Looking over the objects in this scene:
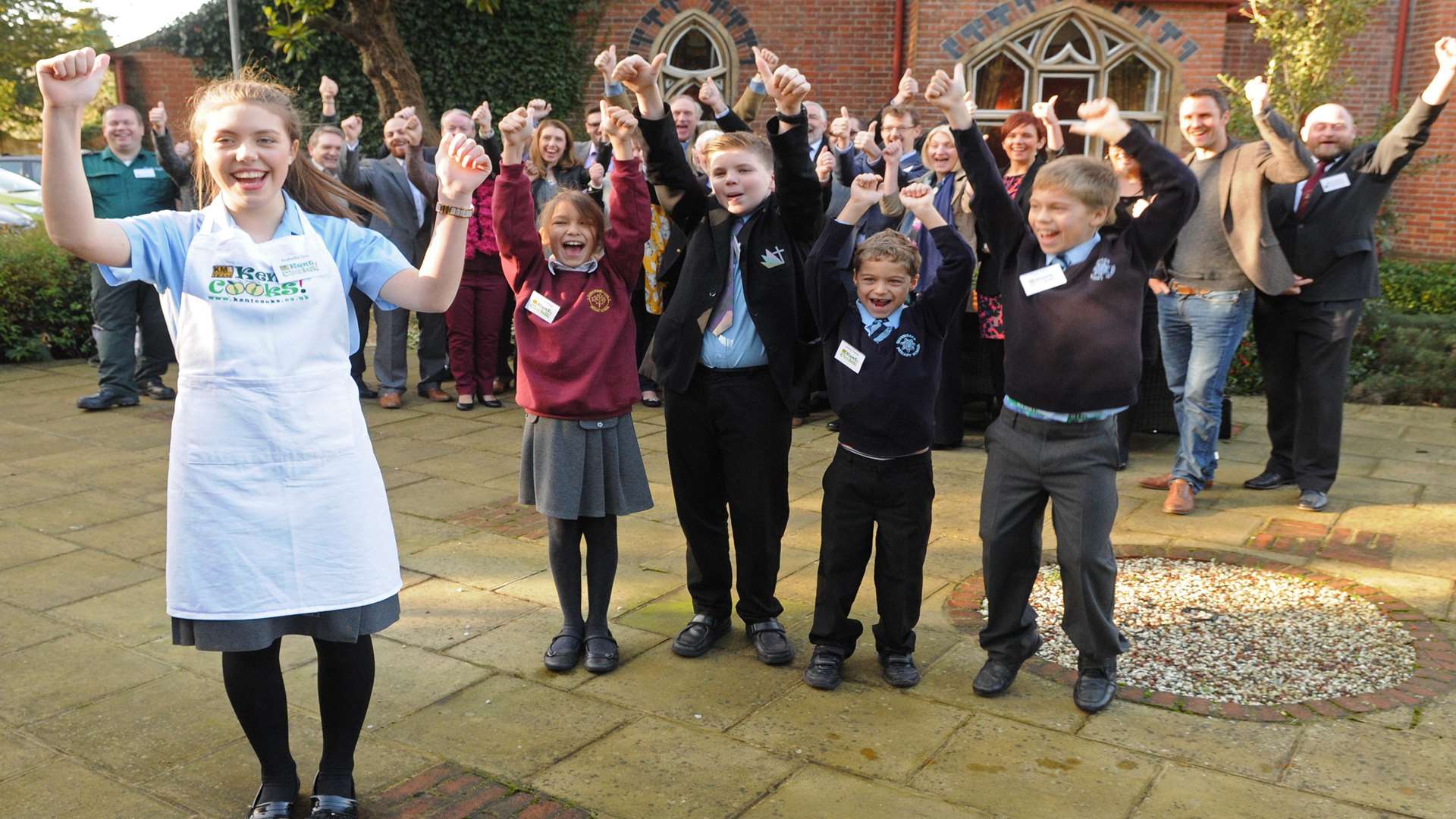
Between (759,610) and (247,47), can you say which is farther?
(247,47)

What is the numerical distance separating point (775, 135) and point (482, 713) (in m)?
1.99

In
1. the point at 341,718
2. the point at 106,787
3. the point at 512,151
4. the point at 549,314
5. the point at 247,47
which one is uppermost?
the point at 247,47

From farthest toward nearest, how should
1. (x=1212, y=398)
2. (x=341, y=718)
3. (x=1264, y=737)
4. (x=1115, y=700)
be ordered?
(x=1212, y=398), (x=1115, y=700), (x=1264, y=737), (x=341, y=718)

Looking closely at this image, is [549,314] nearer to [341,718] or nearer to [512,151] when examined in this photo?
[512,151]

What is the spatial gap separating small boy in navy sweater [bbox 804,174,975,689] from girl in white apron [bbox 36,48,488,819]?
1376 millimetres

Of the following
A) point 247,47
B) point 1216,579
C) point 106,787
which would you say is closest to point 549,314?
point 106,787

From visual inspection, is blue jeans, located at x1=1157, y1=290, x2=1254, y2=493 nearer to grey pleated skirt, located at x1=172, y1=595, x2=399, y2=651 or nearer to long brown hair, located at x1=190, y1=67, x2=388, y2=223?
long brown hair, located at x1=190, y1=67, x2=388, y2=223

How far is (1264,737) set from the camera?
3404 millimetres

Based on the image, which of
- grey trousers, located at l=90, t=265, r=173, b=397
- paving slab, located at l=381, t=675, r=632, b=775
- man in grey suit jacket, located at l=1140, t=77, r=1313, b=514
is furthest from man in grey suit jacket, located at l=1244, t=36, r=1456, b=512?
grey trousers, located at l=90, t=265, r=173, b=397

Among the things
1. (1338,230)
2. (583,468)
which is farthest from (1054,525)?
(1338,230)

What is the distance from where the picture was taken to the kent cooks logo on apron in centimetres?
270

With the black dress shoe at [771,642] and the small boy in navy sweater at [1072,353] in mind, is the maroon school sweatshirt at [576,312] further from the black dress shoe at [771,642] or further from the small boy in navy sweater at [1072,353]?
the small boy in navy sweater at [1072,353]

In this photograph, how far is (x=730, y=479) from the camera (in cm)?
397

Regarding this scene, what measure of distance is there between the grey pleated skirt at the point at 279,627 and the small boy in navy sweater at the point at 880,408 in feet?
4.79
